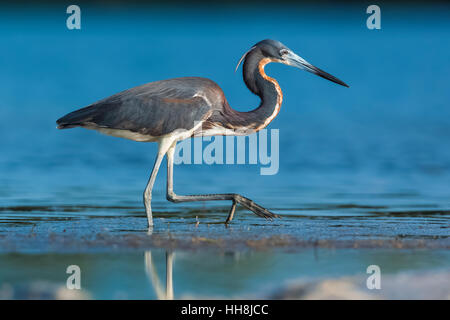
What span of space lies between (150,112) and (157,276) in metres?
3.94

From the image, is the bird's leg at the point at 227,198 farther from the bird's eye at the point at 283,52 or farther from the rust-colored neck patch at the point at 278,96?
the bird's eye at the point at 283,52

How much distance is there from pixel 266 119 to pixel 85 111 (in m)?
2.38

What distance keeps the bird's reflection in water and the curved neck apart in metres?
3.32

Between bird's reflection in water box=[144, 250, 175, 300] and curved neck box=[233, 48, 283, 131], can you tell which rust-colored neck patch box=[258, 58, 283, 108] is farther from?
bird's reflection in water box=[144, 250, 175, 300]

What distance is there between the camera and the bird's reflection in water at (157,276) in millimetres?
6125

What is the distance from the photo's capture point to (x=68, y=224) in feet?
32.8

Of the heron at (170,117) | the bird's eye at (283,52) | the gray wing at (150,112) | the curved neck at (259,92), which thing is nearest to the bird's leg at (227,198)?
the heron at (170,117)

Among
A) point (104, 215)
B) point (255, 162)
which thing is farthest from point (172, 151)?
point (255, 162)

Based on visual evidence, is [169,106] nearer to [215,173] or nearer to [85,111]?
[85,111]

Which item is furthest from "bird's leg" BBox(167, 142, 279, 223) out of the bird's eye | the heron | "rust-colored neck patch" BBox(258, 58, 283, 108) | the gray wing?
the bird's eye

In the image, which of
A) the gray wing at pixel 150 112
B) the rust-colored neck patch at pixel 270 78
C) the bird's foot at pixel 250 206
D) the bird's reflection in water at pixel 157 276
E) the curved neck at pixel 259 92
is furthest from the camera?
the rust-colored neck patch at pixel 270 78

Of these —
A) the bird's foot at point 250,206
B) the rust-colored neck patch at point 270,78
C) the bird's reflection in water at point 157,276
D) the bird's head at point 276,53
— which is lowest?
the bird's reflection in water at point 157,276

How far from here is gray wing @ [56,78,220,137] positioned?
1018 centimetres

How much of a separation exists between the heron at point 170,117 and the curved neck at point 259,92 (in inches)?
0.5
